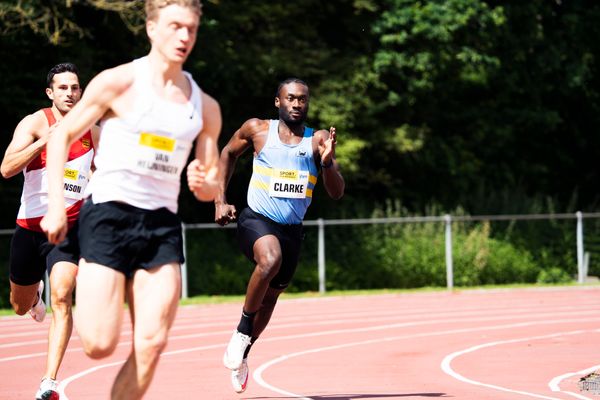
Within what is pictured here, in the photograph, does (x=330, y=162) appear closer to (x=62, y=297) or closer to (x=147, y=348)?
(x=62, y=297)

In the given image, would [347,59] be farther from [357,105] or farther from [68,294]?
[68,294]

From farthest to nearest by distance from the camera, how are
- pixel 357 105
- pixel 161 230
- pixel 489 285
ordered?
pixel 357 105
pixel 489 285
pixel 161 230

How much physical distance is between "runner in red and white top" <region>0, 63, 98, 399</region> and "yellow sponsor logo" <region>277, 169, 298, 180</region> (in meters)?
1.37

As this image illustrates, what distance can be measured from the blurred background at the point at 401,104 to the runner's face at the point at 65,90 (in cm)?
1287

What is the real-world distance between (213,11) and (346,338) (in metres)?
14.0

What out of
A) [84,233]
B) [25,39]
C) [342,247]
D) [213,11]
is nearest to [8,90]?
[25,39]

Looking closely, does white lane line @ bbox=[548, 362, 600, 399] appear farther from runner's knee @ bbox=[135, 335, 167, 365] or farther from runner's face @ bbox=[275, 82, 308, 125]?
runner's knee @ bbox=[135, 335, 167, 365]

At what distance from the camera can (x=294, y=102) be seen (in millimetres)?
8945

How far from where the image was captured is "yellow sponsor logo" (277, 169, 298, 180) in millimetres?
8812

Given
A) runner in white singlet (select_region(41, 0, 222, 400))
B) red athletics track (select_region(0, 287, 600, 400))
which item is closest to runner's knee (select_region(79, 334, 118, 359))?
runner in white singlet (select_region(41, 0, 222, 400))

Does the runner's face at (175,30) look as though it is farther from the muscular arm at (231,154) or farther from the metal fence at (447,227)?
the metal fence at (447,227)

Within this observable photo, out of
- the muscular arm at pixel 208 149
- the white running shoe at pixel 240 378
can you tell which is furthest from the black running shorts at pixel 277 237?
the muscular arm at pixel 208 149

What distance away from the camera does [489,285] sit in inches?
994

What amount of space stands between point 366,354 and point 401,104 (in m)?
18.5
